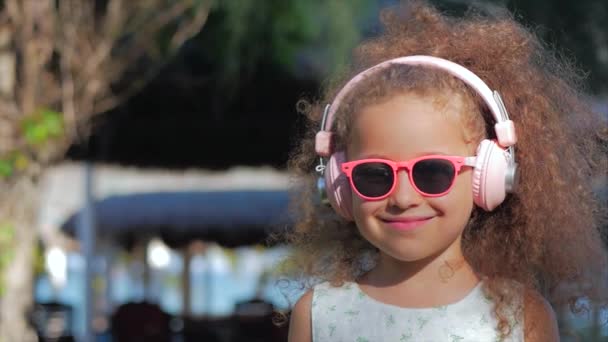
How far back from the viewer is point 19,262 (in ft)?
22.5

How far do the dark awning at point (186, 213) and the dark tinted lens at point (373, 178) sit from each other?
→ 8.19 m

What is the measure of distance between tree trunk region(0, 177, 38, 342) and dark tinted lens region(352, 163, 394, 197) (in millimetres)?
4830

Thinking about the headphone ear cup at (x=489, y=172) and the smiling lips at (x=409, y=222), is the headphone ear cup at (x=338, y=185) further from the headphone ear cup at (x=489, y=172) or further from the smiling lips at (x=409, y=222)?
the headphone ear cup at (x=489, y=172)

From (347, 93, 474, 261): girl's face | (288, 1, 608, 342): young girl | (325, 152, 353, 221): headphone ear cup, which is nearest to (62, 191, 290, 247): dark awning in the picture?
(288, 1, 608, 342): young girl

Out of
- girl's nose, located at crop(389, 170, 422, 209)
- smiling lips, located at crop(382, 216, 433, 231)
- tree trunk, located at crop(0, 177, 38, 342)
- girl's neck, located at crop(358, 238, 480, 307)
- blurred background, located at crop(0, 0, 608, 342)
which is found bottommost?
tree trunk, located at crop(0, 177, 38, 342)

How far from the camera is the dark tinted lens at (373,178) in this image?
2.16 meters

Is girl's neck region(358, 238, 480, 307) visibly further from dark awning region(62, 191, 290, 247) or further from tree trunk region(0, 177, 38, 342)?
dark awning region(62, 191, 290, 247)

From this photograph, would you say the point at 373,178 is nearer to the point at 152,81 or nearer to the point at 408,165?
the point at 408,165

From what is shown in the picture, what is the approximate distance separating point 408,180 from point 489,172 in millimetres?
159

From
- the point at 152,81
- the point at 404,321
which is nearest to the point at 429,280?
the point at 404,321

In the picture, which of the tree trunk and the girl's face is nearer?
the girl's face

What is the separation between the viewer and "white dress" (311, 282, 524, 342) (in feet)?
7.27

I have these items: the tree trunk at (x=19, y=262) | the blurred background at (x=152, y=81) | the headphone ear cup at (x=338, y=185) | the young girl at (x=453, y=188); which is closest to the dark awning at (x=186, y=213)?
the blurred background at (x=152, y=81)

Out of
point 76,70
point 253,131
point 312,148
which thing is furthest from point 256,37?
point 312,148
